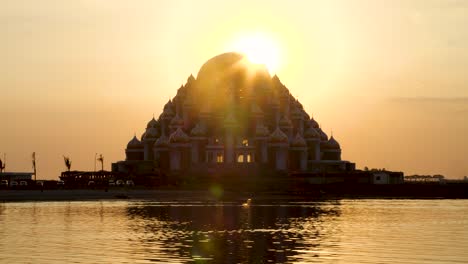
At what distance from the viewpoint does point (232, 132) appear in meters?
126

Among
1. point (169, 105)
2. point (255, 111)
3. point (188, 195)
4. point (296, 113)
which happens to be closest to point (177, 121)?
point (169, 105)

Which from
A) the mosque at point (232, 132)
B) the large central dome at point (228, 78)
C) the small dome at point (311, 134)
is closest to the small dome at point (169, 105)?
the mosque at point (232, 132)

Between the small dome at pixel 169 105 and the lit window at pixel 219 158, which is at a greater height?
the small dome at pixel 169 105

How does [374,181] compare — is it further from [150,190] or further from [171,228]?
[171,228]

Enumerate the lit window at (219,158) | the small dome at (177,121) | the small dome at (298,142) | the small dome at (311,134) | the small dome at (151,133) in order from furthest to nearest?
the small dome at (151,133) → the small dome at (311,134) → the small dome at (177,121) → the small dome at (298,142) → the lit window at (219,158)

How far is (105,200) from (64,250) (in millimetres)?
60770

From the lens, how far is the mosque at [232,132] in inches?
4941

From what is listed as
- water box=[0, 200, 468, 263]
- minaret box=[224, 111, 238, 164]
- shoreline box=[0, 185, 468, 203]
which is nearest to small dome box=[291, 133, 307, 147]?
minaret box=[224, 111, 238, 164]

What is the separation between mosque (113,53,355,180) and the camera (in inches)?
4941

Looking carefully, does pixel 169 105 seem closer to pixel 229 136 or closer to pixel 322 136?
pixel 229 136

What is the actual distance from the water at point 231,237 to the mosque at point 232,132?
5163 centimetres

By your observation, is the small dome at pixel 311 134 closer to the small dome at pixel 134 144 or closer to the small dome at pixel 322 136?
the small dome at pixel 322 136

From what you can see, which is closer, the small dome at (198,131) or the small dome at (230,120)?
the small dome at (230,120)

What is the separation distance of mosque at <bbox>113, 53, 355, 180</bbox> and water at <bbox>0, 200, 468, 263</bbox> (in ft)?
169
